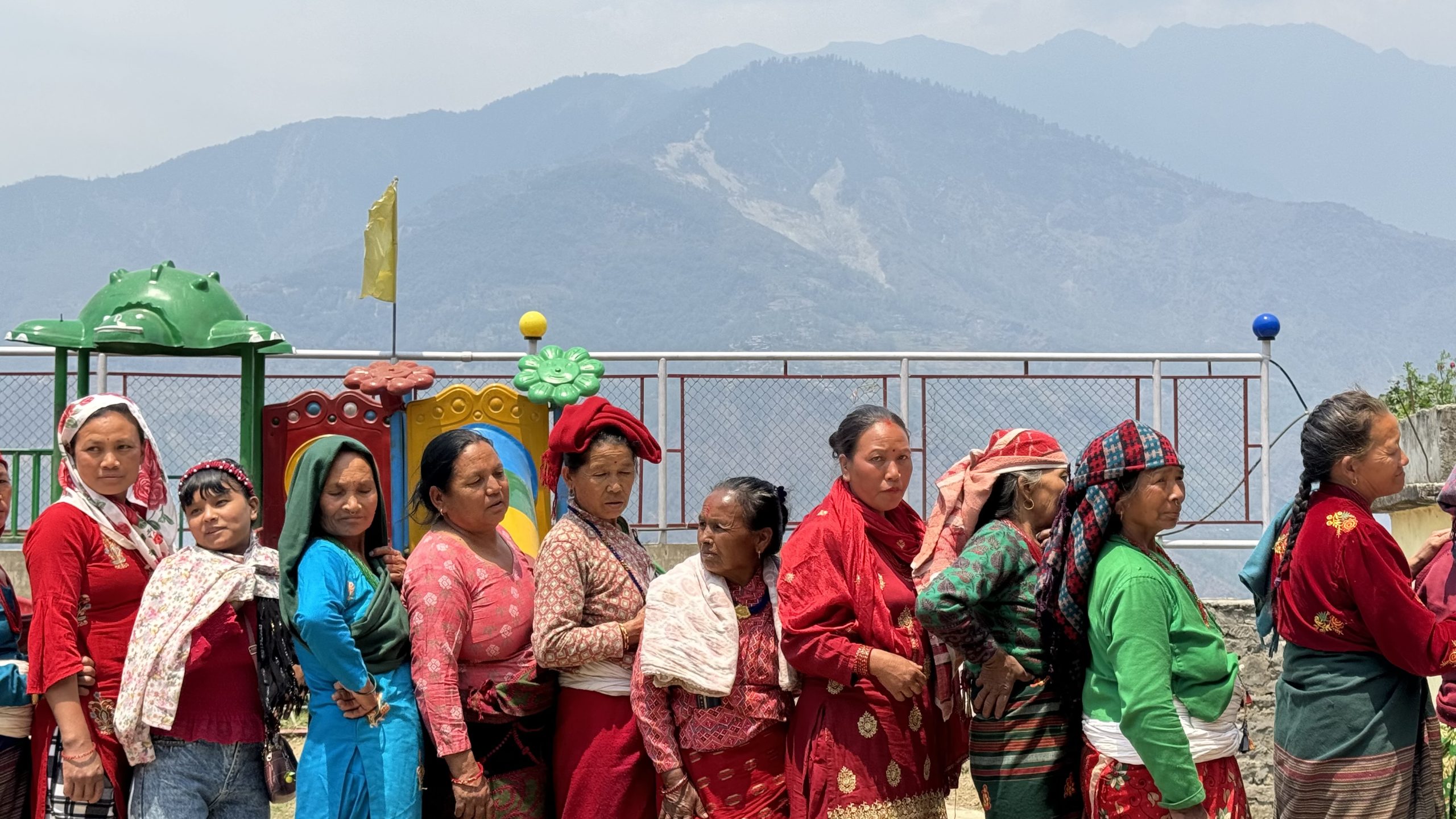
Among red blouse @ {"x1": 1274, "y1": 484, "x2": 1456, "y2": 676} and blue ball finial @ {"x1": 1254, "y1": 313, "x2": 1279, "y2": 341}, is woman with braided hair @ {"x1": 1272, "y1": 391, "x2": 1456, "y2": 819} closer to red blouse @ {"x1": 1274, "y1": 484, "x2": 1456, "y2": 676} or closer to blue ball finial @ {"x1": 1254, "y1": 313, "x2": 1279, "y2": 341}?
red blouse @ {"x1": 1274, "y1": 484, "x2": 1456, "y2": 676}

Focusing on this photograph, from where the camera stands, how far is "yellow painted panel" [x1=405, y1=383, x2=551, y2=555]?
6969 millimetres

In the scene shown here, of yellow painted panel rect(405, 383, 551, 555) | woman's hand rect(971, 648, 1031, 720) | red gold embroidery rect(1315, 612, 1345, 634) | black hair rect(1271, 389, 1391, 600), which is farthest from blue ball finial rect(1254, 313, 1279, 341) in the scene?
woman's hand rect(971, 648, 1031, 720)

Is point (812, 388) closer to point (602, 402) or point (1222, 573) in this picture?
point (602, 402)

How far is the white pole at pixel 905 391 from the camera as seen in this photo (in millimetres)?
8672

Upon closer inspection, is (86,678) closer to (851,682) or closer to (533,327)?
(851,682)

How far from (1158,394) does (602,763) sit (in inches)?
231

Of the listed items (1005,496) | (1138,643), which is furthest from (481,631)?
(1138,643)

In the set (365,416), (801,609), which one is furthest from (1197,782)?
(365,416)

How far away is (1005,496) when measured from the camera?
3896 mm

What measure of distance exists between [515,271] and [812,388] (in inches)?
5947

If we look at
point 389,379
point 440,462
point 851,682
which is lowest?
point 851,682

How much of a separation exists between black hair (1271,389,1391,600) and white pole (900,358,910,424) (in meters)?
4.66

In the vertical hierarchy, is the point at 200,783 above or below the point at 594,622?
below

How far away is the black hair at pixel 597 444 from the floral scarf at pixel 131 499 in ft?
3.93
